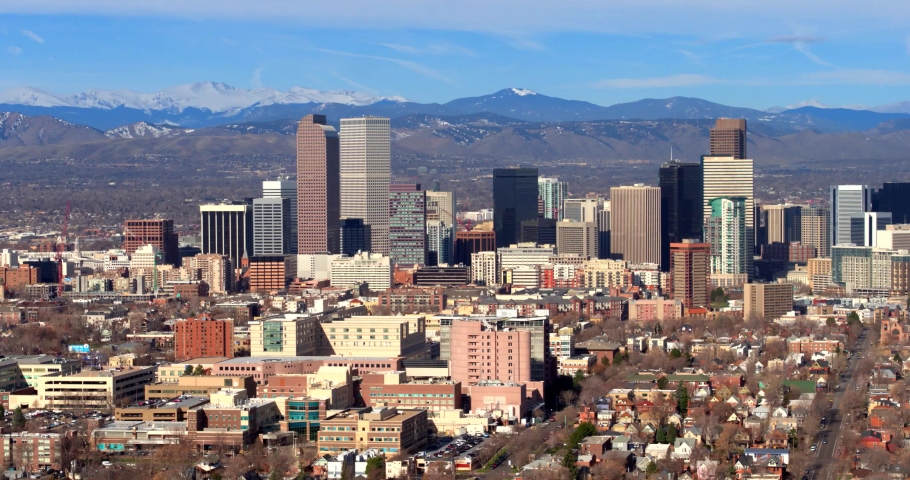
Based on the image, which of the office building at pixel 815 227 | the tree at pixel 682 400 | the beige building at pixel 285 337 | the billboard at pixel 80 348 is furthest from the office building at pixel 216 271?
the tree at pixel 682 400

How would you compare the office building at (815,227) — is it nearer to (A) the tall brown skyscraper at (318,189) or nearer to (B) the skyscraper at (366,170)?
(B) the skyscraper at (366,170)

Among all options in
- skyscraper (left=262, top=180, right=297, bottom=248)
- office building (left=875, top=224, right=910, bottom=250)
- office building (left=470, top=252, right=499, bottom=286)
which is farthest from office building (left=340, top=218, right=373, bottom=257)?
office building (left=875, top=224, right=910, bottom=250)

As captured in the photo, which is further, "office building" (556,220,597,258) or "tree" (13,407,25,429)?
"office building" (556,220,597,258)

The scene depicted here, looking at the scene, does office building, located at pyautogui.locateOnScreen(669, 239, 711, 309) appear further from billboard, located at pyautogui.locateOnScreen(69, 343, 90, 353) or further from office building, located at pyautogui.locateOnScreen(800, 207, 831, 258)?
office building, located at pyautogui.locateOnScreen(800, 207, 831, 258)

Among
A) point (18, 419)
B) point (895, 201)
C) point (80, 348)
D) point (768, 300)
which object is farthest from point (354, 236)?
point (18, 419)

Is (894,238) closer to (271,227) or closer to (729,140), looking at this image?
(729,140)

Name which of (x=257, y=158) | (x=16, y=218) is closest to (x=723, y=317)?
(x=16, y=218)
